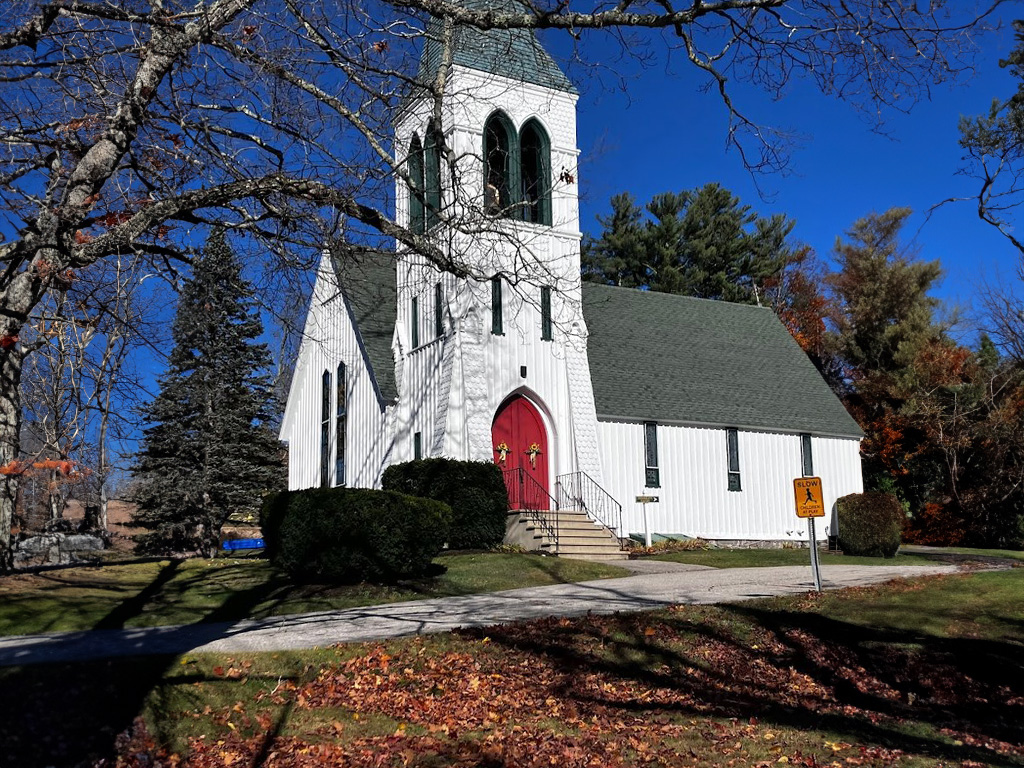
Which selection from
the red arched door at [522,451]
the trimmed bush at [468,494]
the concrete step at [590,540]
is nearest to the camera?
the trimmed bush at [468,494]

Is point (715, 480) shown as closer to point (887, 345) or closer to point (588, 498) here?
point (588, 498)

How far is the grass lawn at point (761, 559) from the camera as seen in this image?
66.8 ft

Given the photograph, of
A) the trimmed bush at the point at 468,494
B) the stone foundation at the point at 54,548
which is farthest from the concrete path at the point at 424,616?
the stone foundation at the point at 54,548

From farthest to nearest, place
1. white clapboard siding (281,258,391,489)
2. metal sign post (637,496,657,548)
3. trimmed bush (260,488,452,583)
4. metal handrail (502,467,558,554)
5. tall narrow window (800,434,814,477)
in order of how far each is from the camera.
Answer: tall narrow window (800,434,814,477)
white clapboard siding (281,258,391,489)
metal sign post (637,496,657,548)
metal handrail (502,467,558,554)
trimmed bush (260,488,452,583)

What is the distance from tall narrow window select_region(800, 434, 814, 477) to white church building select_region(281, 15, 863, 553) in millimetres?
50

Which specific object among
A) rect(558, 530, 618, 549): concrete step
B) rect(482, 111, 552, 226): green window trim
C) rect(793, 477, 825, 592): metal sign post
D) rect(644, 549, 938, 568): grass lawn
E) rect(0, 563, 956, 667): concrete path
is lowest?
rect(0, 563, 956, 667): concrete path

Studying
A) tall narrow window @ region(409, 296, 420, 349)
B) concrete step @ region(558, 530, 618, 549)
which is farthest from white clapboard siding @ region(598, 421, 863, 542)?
tall narrow window @ region(409, 296, 420, 349)

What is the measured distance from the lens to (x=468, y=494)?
20953mm

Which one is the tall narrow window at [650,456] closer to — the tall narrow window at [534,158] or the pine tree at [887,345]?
the tall narrow window at [534,158]

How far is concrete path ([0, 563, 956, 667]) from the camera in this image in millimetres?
10492

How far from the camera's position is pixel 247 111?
829cm

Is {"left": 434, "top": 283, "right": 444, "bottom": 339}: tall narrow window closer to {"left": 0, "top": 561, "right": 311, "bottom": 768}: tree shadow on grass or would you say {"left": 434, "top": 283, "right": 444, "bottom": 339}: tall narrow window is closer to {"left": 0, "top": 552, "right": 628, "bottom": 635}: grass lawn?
{"left": 0, "top": 552, "right": 628, "bottom": 635}: grass lawn

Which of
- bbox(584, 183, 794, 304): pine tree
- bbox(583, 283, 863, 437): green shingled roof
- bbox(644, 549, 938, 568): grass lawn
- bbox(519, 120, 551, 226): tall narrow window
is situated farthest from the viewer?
bbox(584, 183, 794, 304): pine tree

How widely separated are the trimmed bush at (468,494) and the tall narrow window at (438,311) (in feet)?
13.3
